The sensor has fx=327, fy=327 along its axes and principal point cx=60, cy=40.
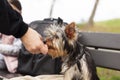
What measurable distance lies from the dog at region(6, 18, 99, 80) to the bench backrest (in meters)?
0.32

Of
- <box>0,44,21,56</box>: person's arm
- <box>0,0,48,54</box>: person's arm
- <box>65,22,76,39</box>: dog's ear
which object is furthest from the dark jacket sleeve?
<box>0,44,21,56</box>: person's arm

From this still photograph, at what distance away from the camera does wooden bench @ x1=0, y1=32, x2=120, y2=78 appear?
422cm

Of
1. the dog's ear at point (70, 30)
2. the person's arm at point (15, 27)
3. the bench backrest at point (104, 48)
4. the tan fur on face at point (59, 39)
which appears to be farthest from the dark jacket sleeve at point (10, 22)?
the bench backrest at point (104, 48)

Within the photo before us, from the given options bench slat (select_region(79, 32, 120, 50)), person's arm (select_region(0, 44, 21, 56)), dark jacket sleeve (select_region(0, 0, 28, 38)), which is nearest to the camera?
dark jacket sleeve (select_region(0, 0, 28, 38))

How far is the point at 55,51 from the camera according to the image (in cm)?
389

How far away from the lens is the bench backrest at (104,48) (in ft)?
13.8

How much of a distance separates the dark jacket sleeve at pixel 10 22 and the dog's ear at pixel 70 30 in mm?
1934

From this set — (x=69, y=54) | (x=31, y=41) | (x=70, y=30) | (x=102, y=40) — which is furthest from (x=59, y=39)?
(x=31, y=41)

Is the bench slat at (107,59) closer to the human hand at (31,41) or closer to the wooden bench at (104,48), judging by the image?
the wooden bench at (104,48)

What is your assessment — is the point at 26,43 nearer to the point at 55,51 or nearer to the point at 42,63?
the point at 55,51

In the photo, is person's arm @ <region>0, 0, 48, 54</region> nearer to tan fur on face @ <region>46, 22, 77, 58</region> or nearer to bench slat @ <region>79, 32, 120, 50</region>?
tan fur on face @ <region>46, 22, 77, 58</region>

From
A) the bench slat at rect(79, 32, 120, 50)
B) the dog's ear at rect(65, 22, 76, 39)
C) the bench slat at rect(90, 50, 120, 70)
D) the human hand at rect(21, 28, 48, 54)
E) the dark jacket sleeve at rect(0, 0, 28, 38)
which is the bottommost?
the bench slat at rect(90, 50, 120, 70)

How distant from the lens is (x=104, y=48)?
453 centimetres

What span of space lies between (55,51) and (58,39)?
0.17 metres
